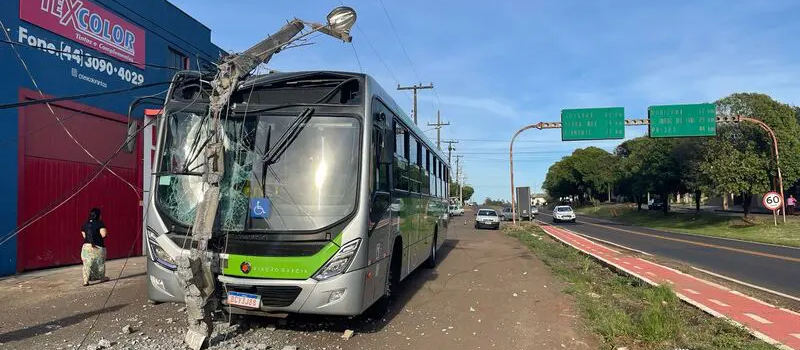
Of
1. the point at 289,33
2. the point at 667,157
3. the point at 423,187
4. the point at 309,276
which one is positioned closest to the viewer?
the point at 309,276

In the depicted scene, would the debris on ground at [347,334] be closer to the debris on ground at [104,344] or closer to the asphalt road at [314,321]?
the asphalt road at [314,321]

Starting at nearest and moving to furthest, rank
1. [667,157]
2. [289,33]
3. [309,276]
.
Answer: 1. [309,276]
2. [289,33]
3. [667,157]

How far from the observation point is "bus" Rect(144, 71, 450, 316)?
5.58 m

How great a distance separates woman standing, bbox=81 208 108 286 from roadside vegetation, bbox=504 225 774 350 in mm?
8081

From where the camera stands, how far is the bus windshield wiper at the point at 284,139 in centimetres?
579

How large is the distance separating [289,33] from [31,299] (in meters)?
5.58

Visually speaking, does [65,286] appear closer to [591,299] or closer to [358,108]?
[358,108]

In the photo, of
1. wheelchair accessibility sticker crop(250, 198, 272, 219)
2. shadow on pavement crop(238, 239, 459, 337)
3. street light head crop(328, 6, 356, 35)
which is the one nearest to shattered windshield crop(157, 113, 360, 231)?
wheelchair accessibility sticker crop(250, 198, 272, 219)

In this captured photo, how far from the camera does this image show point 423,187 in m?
10.5

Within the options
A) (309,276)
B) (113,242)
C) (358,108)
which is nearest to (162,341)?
(309,276)

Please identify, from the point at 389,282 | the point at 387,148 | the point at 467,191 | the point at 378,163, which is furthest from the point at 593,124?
the point at 467,191

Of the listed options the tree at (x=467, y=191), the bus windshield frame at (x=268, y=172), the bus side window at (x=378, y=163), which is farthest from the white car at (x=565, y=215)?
the tree at (x=467, y=191)

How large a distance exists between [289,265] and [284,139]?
136 cm

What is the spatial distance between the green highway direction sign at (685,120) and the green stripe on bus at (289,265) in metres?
27.6
